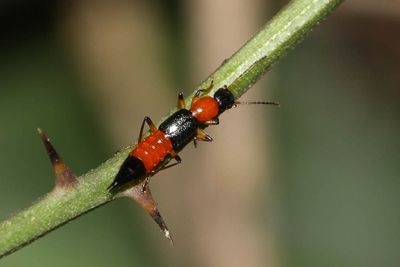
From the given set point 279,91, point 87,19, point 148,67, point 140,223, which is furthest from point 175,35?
point 140,223

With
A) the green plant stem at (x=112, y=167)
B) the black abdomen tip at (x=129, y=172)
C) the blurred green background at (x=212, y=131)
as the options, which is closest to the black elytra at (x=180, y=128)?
the black abdomen tip at (x=129, y=172)

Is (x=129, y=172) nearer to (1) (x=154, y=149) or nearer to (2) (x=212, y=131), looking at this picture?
(1) (x=154, y=149)

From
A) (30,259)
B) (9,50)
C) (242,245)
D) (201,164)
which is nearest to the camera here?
(30,259)

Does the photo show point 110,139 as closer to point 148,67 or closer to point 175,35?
point 148,67

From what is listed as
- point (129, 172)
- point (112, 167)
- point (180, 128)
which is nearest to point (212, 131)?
point (180, 128)

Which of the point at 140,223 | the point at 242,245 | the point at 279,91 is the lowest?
the point at 242,245

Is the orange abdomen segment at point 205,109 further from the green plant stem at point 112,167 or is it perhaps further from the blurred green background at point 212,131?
the blurred green background at point 212,131
